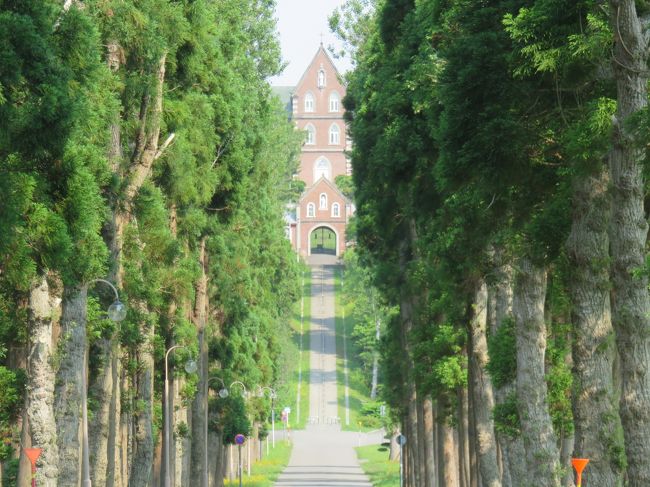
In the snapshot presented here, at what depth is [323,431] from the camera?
11906 centimetres

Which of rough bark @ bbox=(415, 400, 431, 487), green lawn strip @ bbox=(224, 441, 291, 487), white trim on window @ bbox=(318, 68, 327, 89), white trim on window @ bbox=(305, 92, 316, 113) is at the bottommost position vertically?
green lawn strip @ bbox=(224, 441, 291, 487)

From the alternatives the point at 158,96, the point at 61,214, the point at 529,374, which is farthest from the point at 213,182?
the point at 61,214

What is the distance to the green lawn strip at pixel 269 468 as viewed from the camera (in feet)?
247

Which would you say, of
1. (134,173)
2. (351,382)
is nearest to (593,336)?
(134,173)

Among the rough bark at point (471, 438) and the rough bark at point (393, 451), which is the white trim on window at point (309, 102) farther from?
the rough bark at point (471, 438)

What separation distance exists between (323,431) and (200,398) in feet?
233

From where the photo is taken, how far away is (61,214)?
62.4ft

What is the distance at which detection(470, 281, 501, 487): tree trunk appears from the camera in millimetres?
32438

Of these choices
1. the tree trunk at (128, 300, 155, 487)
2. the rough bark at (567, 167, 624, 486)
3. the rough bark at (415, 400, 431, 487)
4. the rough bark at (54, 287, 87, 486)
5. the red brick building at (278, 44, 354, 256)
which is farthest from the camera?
the red brick building at (278, 44, 354, 256)

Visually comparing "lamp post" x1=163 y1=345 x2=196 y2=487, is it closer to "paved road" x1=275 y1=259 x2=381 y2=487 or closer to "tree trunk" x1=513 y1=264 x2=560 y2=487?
"tree trunk" x1=513 y1=264 x2=560 y2=487

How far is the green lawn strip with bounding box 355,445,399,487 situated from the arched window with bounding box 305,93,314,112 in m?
88.4

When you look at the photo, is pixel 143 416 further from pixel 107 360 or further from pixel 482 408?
pixel 482 408

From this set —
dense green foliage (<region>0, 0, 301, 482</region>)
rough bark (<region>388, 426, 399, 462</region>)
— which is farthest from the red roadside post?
rough bark (<region>388, 426, 399, 462</region>)

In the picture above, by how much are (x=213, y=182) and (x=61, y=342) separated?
43.2ft
